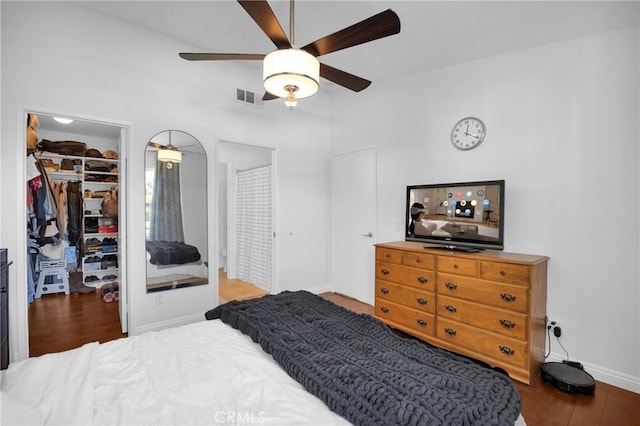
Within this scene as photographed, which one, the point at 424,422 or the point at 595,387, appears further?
the point at 595,387

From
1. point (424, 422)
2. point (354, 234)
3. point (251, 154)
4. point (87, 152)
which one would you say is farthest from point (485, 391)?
point (87, 152)

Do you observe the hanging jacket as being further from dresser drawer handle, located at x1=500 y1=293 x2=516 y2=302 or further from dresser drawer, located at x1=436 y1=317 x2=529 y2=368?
dresser drawer handle, located at x1=500 y1=293 x2=516 y2=302

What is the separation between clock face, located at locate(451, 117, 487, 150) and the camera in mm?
3062

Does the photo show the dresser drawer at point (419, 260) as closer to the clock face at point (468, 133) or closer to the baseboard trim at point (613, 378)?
the clock face at point (468, 133)

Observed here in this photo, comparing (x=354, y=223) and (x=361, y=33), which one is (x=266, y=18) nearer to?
(x=361, y=33)

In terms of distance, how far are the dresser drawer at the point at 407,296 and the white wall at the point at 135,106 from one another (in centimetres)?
145

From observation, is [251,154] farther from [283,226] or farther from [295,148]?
[283,226]

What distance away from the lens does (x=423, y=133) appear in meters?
3.54

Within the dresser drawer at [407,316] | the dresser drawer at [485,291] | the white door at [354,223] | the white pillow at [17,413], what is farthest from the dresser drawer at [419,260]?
the white pillow at [17,413]

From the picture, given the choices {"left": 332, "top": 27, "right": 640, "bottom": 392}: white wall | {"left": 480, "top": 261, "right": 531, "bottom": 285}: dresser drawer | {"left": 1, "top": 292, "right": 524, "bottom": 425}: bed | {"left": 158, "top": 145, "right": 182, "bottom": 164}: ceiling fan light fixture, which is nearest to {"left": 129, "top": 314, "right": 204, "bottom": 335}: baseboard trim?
{"left": 1, "top": 292, "right": 524, "bottom": 425}: bed

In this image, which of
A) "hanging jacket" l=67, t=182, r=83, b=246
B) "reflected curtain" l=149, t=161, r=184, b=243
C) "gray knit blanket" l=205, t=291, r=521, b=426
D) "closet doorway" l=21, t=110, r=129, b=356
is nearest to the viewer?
"gray knit blanket" l=205, t=291, r=521, b=426

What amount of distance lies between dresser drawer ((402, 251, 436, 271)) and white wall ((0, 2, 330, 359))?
5.81 ft

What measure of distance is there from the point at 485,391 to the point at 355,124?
3.70 m

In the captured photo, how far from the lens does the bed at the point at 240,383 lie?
3.45ft
